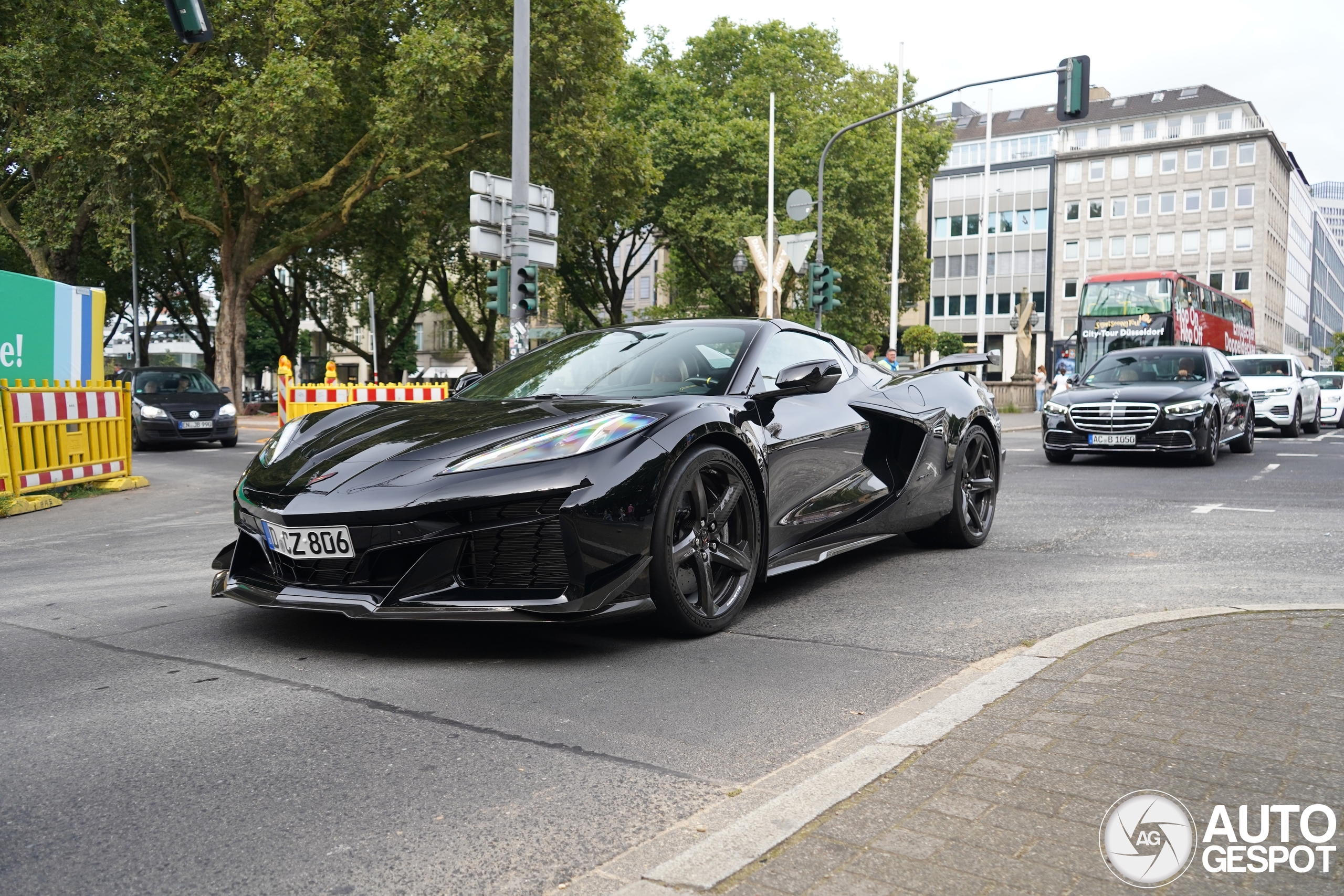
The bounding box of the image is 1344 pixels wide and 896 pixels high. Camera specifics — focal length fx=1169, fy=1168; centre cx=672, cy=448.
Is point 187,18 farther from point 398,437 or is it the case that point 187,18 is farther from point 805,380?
point 805,380

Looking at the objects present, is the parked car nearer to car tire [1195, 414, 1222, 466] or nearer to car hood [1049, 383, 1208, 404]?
car tire [1195, 414, 1222, 466]

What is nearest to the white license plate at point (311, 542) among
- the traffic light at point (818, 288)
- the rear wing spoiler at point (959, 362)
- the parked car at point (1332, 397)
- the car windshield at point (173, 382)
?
the rear wing spoiler at point (959, 362)

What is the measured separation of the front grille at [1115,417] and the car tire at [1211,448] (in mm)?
718

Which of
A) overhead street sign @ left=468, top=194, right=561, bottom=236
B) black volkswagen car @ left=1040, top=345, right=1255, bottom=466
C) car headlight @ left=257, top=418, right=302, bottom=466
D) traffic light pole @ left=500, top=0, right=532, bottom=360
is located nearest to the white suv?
black volkswagen car @ left=1040, top=345, right=1255, bottom=466

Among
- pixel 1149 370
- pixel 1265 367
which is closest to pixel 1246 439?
pixel 1149 370

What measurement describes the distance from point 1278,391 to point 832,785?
73.9ft

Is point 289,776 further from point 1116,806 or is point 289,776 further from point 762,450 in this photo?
point 762,450

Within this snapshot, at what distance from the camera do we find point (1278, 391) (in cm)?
2223

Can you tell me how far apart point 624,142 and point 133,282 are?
18.2 meters

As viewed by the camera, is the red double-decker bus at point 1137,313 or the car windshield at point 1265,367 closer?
the car windshield at point 1265,367

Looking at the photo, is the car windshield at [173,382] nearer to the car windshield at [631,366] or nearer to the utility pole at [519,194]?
the utility pole at [519,194]

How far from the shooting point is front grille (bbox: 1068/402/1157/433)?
44.9 ft

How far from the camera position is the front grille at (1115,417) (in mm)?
13680

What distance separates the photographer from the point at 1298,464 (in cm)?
1423
